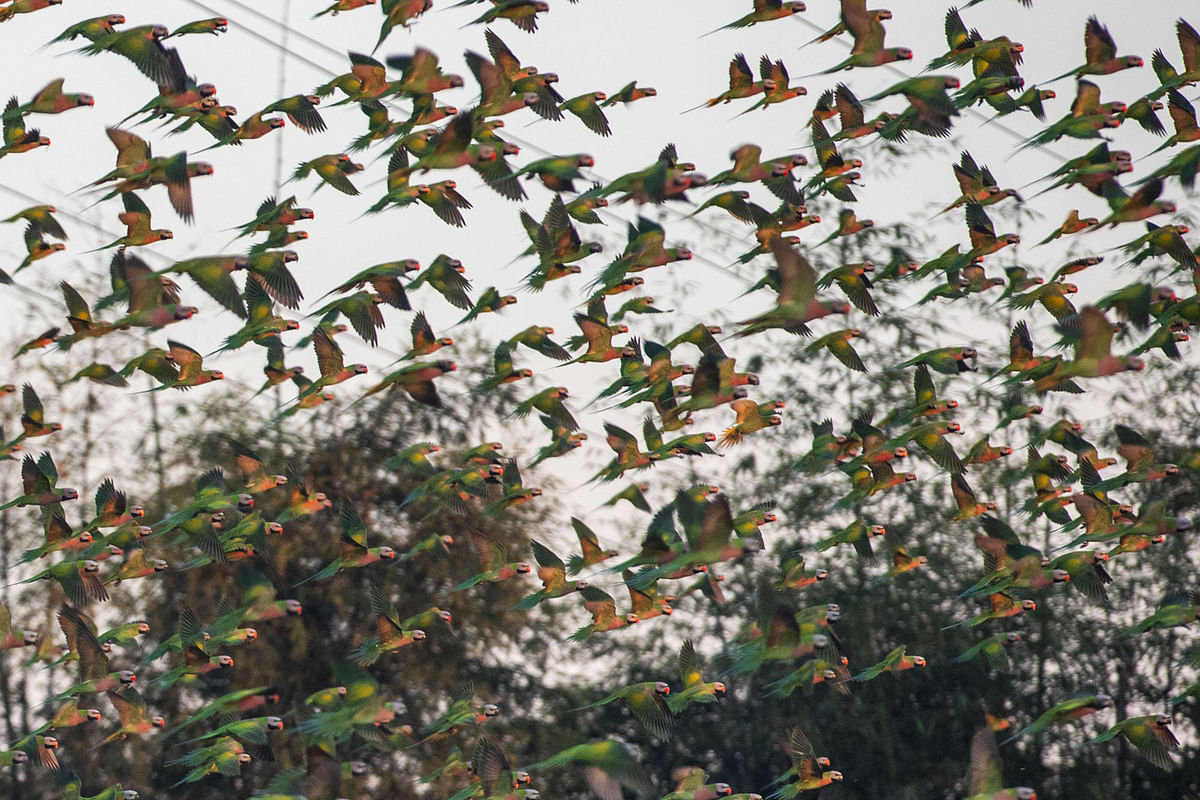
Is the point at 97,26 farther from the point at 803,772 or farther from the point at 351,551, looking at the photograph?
the point at 803,772

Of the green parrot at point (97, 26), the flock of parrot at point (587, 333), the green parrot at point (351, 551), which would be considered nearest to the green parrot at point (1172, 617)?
the flock of parrot at point (587, 333)

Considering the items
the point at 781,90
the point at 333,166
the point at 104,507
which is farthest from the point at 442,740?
the point at 781,90

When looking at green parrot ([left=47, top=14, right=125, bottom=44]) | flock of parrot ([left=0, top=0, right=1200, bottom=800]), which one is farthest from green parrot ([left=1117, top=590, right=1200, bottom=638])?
green parrot ([left=47, top=14, right=125, bottom=44])

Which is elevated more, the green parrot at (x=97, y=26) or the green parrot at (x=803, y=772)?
the green parrot at (x=97, y=26)

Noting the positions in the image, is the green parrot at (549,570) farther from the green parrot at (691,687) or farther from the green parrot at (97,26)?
the green parrot at (97,26)

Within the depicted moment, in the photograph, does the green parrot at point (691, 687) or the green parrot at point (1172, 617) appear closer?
the green parrot at point (691, 687)

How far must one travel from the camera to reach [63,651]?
1354cm

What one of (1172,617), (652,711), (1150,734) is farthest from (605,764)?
(1172,617)

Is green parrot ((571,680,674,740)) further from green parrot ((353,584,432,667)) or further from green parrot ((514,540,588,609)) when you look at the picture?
green parrot ((353,584,432,667))

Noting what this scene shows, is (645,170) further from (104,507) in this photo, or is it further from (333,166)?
(104,507)

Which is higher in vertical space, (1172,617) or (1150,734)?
(1172,617)

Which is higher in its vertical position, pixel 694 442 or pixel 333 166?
pixel 333 166

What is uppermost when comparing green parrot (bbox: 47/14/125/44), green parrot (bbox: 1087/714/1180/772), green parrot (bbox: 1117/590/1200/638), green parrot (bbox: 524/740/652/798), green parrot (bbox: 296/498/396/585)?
green parrot (bbox: 47/14/125/44)

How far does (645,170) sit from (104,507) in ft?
14.2
